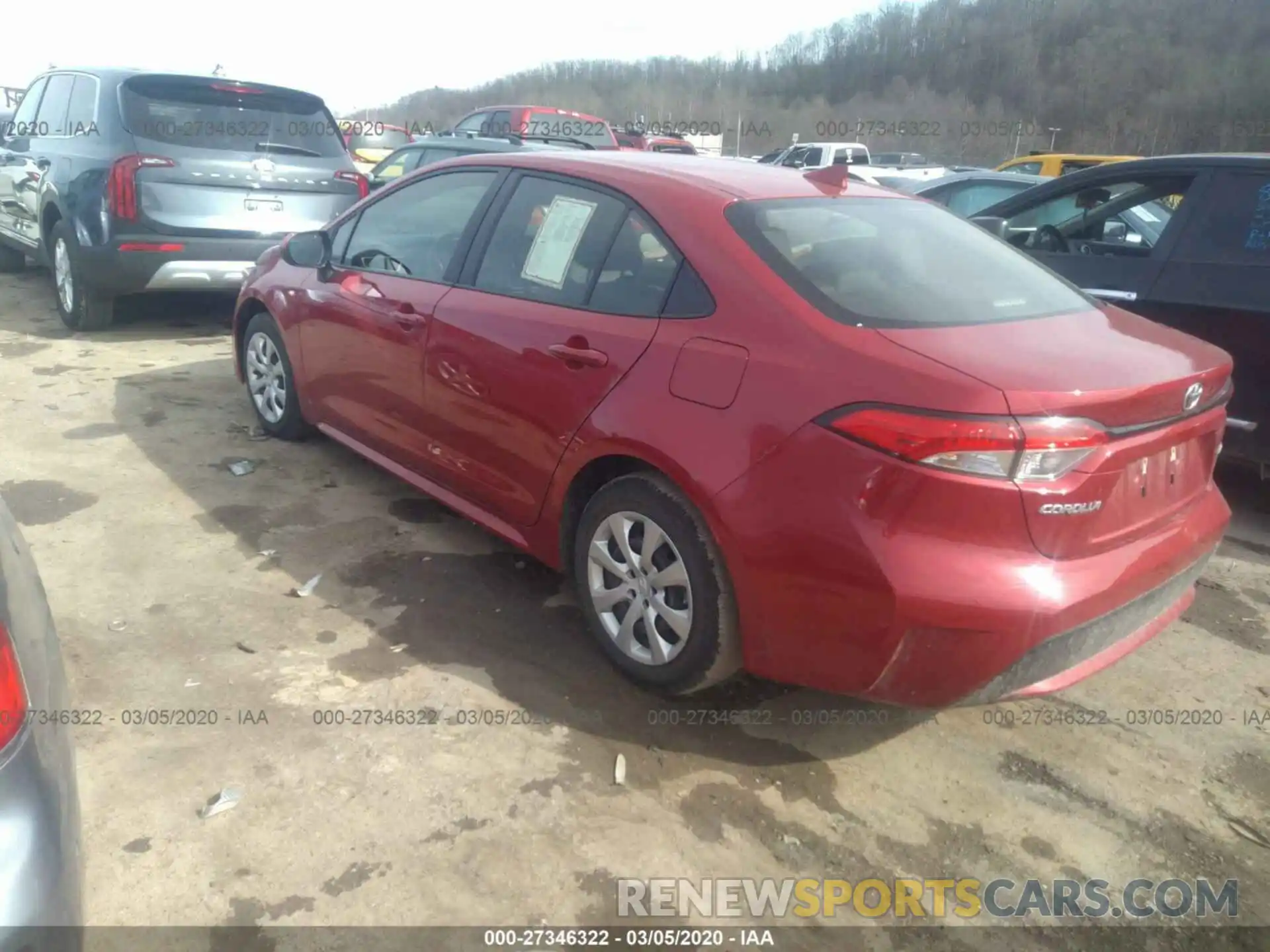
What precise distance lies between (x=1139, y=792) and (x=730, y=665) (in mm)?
1214

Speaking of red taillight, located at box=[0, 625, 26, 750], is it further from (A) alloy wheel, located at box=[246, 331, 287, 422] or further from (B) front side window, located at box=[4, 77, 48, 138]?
(B) front side window, located at box=[4, 77, 48, 138]

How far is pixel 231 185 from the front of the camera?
21.1 feet

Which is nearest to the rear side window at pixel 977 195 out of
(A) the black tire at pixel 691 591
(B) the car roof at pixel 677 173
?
(B) the car roof at pixel 677 173

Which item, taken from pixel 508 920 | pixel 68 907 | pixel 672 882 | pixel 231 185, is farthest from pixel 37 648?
pixel 231 185

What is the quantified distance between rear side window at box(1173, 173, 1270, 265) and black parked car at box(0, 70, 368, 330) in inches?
218

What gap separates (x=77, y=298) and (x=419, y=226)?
13.7 feet

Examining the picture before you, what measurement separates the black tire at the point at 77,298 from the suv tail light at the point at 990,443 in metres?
6.26

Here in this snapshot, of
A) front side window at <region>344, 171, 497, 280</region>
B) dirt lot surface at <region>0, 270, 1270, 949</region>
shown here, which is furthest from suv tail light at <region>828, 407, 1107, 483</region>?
front side window at <region>344, 171, 497, 280</region>

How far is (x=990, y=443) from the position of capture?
2.15m

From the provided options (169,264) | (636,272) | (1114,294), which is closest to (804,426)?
(636,272)

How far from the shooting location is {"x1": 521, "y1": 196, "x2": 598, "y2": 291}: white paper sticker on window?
3.14 metres

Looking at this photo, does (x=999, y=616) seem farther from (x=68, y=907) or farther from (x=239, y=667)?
(x=239, y=667)

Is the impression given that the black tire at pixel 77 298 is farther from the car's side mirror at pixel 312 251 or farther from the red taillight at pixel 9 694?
the red taillight at pixel 9 694

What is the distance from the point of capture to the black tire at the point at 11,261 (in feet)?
30.5
